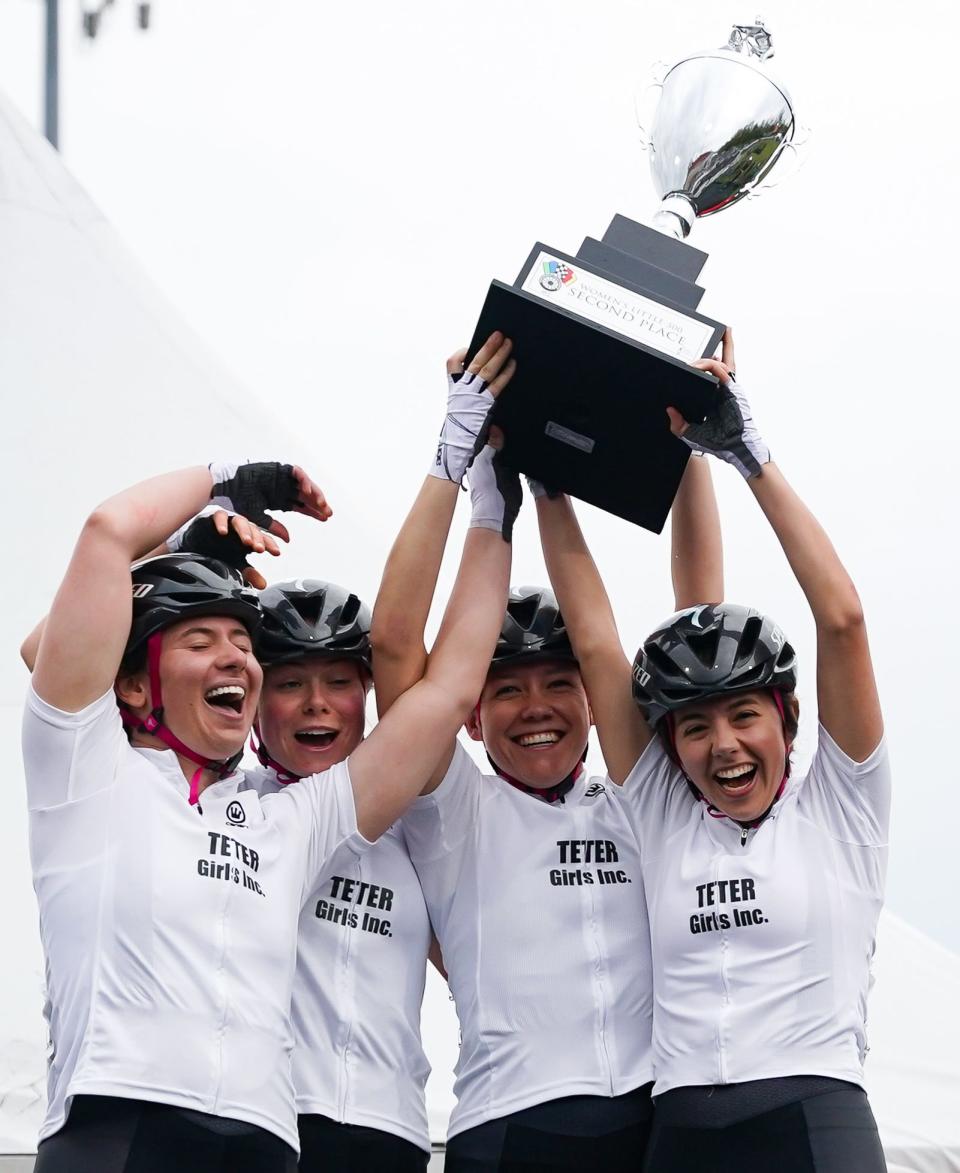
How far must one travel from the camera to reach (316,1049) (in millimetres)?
2699

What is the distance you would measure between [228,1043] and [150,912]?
8.8 inches

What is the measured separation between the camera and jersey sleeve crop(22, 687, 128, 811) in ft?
8.06

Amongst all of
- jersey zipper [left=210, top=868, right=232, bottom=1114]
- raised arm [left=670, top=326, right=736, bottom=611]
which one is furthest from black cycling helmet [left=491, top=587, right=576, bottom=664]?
jersey zipper [left=210, top=868, right=232, bottom=1114]

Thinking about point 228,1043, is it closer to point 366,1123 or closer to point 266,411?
Answer: point 366,1123

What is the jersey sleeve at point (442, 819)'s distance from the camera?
2938 millimetres

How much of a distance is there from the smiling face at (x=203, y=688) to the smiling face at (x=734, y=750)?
29.8 inches

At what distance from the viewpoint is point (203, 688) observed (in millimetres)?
2648

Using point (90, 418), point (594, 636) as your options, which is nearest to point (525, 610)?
point (594, 636)

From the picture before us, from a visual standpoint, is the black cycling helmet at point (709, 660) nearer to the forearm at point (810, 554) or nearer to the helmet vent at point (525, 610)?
the forearm at point (810, 554)

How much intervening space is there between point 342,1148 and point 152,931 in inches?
21.5

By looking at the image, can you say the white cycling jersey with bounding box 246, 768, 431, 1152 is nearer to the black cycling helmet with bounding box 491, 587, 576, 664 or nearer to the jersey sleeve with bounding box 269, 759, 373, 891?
the jersey sleeve with bounding box 269, 759, 373, 891

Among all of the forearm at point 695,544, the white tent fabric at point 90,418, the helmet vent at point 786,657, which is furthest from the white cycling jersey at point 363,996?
the white tent fabric at point 90,418

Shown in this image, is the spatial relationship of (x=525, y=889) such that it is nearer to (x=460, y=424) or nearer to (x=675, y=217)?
(x=460, y=424)

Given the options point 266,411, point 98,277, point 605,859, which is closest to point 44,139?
point 98,277
